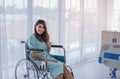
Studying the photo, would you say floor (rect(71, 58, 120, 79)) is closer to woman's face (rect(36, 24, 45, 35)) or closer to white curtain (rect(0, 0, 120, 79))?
white curtain (rect(0, 0, 120, 79))

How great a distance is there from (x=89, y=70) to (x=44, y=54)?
63.7 inches

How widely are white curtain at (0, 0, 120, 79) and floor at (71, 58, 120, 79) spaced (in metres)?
0.18

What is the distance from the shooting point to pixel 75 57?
4.98 m

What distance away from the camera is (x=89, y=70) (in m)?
4.50

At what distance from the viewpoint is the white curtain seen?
335cm

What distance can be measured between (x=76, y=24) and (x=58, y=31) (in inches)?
27.6

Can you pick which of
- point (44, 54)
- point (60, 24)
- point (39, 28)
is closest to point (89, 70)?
point (60, 24)

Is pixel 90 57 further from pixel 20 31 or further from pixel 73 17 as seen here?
pixel 20 31

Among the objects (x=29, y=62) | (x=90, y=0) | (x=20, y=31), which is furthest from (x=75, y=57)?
→ (x=29, y=62)

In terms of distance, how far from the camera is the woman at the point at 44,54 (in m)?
2.99

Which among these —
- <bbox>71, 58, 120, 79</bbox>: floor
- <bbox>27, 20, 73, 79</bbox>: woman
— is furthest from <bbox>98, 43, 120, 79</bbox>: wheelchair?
<bbox>71, 58, 120, 79</bbox>: floor

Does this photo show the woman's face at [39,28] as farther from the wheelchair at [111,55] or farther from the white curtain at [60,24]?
the wheelchair at [111,55]

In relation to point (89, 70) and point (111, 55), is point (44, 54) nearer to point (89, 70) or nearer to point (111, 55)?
point (111, 55)

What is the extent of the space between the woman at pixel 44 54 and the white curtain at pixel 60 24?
0.45m
